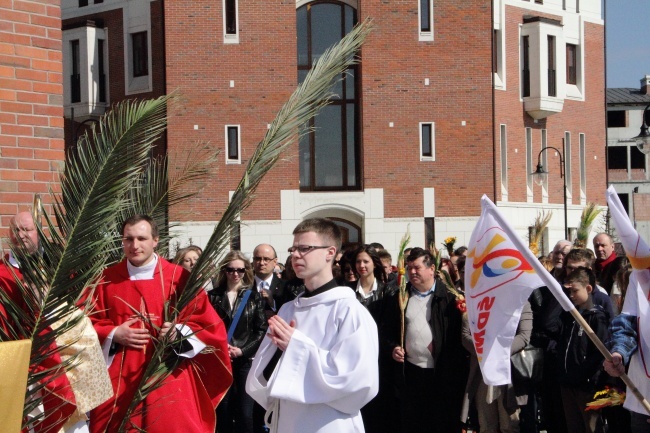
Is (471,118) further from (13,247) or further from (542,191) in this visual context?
(13,247)

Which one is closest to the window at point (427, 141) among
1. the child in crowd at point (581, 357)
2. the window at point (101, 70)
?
the window at point (101, 70)

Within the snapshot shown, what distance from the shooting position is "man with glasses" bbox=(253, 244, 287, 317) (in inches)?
447

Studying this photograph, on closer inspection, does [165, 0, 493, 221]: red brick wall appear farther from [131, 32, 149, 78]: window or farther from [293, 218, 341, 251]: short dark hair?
[293, 218, 341, 251]: short dark hair

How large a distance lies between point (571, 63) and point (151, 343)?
138 feet

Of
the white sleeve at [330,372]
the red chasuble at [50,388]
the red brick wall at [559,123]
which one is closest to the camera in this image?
the red chasuble at [50,388]

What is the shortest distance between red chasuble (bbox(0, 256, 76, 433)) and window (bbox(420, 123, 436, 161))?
32.7 metres

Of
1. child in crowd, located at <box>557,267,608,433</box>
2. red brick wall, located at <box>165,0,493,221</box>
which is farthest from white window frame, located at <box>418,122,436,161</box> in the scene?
child in crowd, located at <box>557,267,608,433</box>

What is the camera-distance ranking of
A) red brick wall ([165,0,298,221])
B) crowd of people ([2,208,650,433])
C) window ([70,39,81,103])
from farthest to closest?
window ([70,39,81,103]) < red brick wall ([165,0,298,221]) < crowd of people ([2,208,650,433])

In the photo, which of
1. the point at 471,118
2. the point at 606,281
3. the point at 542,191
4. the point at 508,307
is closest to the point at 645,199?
the point at 542,191

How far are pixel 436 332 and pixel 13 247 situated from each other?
597 cm

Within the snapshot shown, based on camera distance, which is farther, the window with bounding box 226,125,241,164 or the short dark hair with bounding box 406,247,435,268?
the window with bounding box 226,125,241,164

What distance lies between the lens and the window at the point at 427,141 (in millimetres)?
38094

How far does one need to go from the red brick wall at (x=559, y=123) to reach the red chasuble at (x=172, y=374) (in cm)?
3418

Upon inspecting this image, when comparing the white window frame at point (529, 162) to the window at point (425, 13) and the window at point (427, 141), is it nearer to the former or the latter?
the window at point (427, 141)
